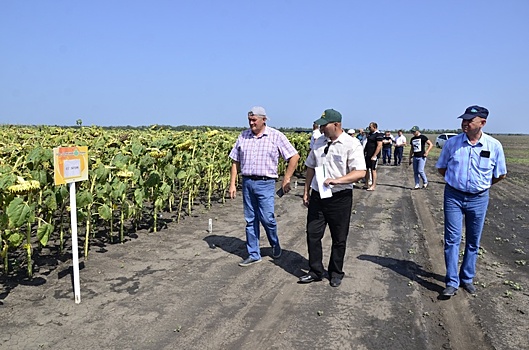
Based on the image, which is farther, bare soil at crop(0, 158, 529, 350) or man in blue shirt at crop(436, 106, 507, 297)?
man in blue shirt at crop(436, 106, 507, 297)

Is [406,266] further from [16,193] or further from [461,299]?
[16,193]

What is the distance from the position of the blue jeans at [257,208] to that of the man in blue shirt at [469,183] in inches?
85.6

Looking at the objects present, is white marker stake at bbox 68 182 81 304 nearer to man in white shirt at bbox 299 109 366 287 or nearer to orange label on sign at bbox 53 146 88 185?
orange label on sign at bbox 53 146 88 185

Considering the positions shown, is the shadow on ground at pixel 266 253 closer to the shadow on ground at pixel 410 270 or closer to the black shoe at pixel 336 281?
the black shoe at pixel 336 281

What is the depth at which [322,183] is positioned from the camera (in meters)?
5.38

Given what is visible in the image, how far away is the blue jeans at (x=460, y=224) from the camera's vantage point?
17.5 feet

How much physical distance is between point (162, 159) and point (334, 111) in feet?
12.1

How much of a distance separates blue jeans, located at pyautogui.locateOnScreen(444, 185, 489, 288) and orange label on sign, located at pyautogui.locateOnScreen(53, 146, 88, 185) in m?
4.10

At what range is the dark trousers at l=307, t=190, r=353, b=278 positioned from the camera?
549 centimetres

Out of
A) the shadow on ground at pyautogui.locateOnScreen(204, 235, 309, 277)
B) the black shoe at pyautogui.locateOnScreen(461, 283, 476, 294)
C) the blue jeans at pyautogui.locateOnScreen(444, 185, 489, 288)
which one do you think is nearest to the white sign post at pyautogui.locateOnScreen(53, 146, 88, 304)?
the shadow on ground at pyautogui.locateOnScreen(204, 235, 309, 277)

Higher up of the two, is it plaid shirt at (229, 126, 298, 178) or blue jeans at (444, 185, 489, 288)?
plaid shirt at (229, 126, 298, 178)

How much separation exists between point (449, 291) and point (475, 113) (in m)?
1.99

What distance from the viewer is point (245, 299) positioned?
5.18 meters

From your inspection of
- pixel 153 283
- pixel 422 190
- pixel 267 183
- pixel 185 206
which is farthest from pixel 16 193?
pixel 422 190
